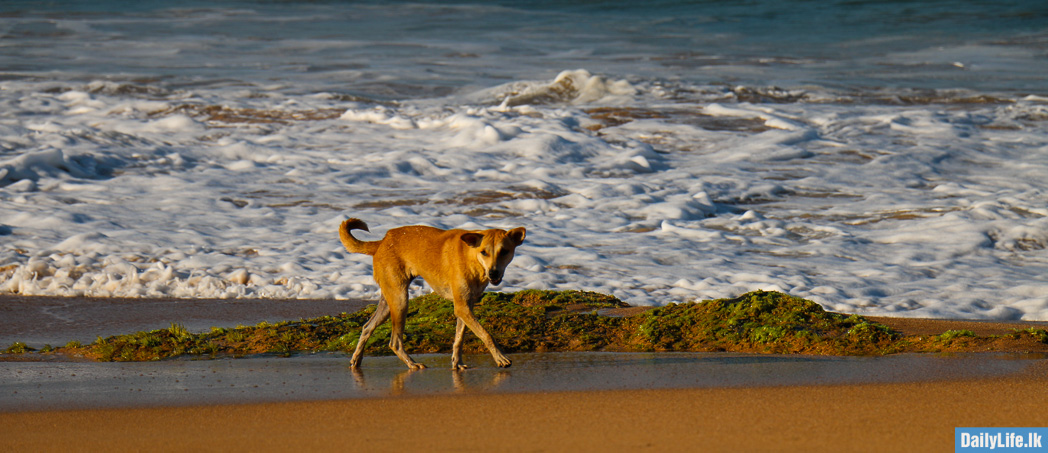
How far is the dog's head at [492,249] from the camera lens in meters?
5.31

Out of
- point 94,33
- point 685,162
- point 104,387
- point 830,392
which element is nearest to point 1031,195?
point 685,162

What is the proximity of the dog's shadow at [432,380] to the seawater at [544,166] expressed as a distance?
11.0 feet

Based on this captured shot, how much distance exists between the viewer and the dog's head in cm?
531

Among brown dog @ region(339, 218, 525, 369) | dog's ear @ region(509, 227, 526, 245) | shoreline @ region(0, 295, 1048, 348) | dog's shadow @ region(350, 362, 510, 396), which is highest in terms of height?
dog's ear @ region(509, 227, 526, 245)

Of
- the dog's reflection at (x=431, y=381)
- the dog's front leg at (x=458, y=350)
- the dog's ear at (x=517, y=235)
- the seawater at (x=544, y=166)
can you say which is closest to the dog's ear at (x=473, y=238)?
the dog's ear at (x=517, y=235)

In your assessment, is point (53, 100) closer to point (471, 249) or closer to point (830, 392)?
point (471, 249)

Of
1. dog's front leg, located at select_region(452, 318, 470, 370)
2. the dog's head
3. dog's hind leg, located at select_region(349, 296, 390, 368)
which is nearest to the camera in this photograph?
the dog's head

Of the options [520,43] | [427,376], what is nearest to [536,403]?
[427,376]

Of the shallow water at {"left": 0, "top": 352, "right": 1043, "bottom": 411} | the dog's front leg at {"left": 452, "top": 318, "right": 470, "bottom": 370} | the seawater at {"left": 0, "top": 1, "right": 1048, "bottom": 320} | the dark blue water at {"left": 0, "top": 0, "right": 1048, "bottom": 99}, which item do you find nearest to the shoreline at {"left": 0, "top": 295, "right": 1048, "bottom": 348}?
the seawater at {"left": 0, "top": 1, "right": 1048, "bottom": 320}

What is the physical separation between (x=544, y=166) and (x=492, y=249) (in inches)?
402

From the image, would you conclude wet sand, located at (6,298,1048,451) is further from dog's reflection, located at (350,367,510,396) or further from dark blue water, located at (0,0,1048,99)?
dark blue water, located at (0,0,1048,99)

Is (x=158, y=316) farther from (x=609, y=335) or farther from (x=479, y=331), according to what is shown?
(x=609, y=335)

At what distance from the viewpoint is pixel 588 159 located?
52.6 feet

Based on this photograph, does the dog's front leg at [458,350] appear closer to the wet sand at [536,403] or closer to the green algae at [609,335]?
the wet sand at [536,403]
